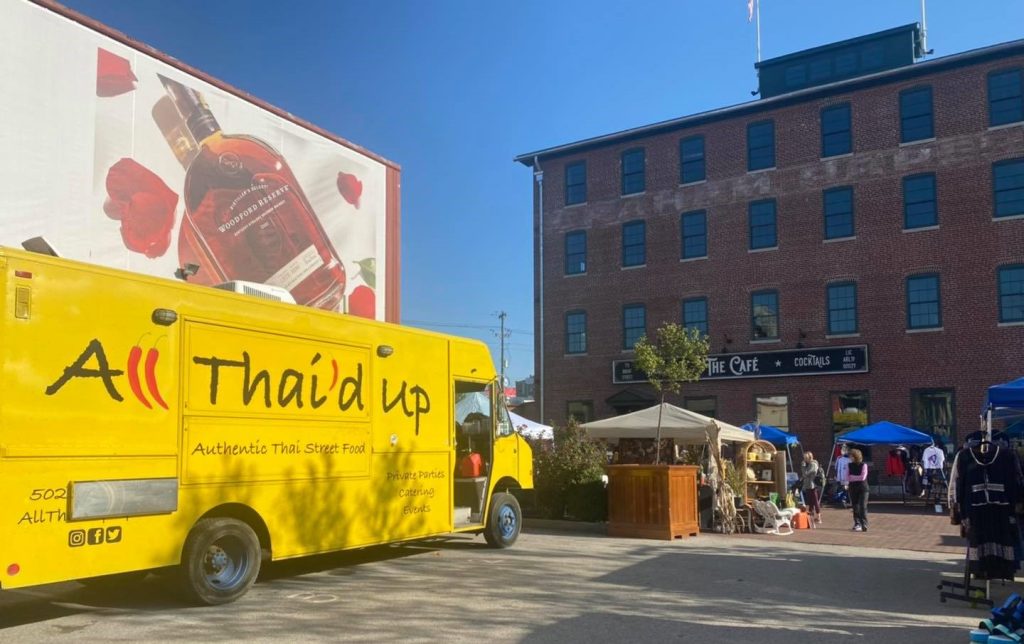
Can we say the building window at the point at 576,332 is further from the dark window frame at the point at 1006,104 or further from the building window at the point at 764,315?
the dark window frame at the point at 1006,104

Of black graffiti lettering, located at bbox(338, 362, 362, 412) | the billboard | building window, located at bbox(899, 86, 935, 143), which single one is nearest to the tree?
building window, located at bbox(899, 86, 935, 143)

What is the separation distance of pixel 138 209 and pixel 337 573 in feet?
17.3

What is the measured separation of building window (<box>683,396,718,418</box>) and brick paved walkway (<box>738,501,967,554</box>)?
371 inches

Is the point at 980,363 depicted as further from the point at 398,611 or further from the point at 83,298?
the point at 83,298

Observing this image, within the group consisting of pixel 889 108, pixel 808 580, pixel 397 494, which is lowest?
pixel 808 580

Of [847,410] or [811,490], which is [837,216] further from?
[811,490]

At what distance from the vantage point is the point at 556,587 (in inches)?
379

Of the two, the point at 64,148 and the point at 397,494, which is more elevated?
the point at 64,148

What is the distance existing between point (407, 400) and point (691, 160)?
24.4 m

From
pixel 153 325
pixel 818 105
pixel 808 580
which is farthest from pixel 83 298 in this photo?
pixel 818 105

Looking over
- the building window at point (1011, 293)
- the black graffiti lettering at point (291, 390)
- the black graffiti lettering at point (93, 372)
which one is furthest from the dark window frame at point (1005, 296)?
the black graffiti lettering at point (93, 372)

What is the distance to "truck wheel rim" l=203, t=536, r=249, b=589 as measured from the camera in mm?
8406

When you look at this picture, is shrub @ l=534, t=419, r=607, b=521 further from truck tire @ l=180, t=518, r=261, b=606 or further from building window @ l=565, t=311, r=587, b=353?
building window @ l=565, t=311, r=587, b=353

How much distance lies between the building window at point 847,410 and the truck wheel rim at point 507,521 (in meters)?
18.6
